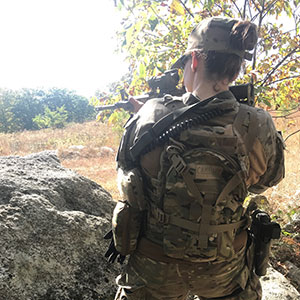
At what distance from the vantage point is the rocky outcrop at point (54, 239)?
70.1 inches

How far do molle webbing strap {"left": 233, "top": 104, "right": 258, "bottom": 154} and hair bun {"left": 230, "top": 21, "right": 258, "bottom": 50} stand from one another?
1.00 ft

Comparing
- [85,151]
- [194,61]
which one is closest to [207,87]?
[194,61]

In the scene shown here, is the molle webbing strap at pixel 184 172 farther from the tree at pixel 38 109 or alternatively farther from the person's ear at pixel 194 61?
the tree at pixel 38 109

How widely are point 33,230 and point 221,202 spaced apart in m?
1.34

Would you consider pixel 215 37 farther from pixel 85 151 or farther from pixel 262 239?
pixel 85 151

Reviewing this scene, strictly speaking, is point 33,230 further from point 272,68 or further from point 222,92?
point 272,68

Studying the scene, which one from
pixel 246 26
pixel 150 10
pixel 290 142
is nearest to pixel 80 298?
pixel 246 26

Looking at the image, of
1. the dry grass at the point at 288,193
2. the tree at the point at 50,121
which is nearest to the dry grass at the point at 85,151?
the dry grass at the point at 288,193

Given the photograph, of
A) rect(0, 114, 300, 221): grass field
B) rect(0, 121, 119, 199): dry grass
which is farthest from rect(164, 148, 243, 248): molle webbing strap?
rect(0, 121, 119, 199): dry grass

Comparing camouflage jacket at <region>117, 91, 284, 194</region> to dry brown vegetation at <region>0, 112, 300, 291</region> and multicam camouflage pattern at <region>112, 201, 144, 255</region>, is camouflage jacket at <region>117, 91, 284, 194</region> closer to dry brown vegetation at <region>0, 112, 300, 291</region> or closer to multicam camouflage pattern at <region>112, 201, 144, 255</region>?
multicam camouflage pattern at <region>112, 201, 144, 255</region>

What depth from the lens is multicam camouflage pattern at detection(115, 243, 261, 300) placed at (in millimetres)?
1454

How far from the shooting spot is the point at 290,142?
824cm

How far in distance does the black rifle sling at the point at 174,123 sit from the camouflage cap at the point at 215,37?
0.26 m

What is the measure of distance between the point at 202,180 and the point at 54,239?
4.14ft
